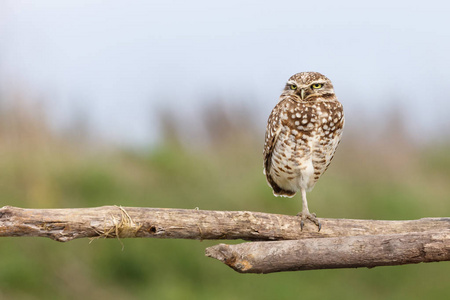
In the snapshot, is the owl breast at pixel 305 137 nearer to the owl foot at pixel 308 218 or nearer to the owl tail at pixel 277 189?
the owl tail at pixel 277 189

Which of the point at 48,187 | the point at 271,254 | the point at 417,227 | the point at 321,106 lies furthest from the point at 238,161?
the point at 271,254

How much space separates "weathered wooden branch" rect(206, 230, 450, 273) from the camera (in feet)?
8.82

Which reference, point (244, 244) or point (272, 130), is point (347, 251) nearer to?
point (244, 244)

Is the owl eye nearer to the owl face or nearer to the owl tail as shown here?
the owl face

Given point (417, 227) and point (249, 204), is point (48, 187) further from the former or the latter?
point (417, 227)

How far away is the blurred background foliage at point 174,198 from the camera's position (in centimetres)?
584

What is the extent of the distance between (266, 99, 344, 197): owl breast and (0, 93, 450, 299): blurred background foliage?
7.44 ft

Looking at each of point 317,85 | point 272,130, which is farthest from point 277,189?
point 317,85

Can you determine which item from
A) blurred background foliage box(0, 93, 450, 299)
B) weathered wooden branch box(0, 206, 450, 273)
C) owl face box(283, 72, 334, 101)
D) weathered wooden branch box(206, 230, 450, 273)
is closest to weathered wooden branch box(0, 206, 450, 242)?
weathered wooden branch box(0, 206, 450, 273)

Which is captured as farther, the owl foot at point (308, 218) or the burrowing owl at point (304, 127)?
the burrowing owl at point (304, 127)

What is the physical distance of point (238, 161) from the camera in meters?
6.97

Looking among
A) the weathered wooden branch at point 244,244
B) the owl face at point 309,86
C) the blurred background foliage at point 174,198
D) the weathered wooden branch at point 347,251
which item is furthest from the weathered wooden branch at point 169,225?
the blurred background foliage at point 174,198

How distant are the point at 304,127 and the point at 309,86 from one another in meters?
0.24

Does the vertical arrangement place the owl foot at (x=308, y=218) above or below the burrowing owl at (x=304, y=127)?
below
